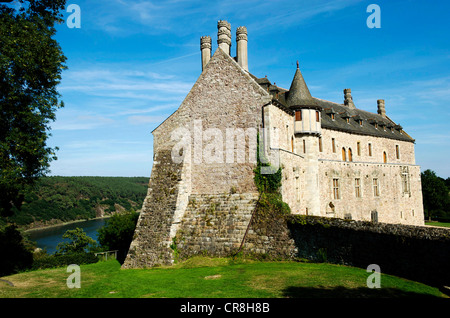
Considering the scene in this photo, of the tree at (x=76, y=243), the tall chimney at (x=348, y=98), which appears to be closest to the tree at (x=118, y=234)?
the tree at (x=76, y=243)

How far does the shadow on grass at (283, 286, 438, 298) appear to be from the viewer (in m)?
8.98

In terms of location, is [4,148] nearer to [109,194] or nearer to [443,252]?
[443,252]

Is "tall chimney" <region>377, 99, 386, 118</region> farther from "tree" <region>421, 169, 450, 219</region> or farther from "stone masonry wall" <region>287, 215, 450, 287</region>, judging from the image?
"stone masonry wall" <region>287, 215, 450, 287</region>

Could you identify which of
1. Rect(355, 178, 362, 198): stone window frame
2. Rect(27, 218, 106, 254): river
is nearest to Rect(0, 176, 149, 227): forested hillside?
Rect(27, 218, 106, 254): river

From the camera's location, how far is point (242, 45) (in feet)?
75.7

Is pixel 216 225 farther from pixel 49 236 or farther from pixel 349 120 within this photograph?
pixel 49 236

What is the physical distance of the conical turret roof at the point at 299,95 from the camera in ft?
72.7

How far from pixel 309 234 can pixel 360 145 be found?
1961cm

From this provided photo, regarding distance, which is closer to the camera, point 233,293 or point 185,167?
point 233,293

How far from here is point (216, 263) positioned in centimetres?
1494

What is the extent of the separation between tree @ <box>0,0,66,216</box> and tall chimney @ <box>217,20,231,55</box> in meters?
10.7

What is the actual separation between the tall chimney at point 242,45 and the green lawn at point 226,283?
14617 millimetres

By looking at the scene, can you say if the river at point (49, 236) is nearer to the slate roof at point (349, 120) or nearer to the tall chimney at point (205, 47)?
the tall chimney at point (205, 47)
